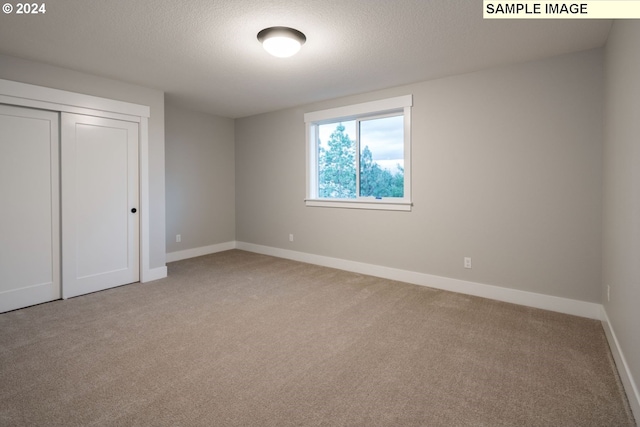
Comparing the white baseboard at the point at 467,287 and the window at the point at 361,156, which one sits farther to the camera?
the window at the point at 361,156

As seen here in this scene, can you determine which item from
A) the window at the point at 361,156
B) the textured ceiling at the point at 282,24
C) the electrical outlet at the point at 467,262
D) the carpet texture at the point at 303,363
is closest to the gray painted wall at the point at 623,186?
the carpet texture at the point at 303,363

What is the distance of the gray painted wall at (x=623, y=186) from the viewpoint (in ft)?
5.91

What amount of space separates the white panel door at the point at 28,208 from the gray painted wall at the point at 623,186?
4.81 m

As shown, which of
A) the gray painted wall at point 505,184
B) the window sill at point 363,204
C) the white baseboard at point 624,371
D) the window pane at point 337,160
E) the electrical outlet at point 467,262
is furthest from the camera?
the window pane at point 337,160

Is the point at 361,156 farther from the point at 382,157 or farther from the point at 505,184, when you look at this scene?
the point at 505,184

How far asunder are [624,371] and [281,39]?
323cm

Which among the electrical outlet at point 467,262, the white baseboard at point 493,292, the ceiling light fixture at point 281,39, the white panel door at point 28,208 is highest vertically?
the ceiling light fixture at point 281,39

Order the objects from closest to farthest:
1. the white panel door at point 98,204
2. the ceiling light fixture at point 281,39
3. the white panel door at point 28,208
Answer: the ceiling light fixture at point 281,39 → the white panel door at point 28,208 → the white panel door at point 98,204

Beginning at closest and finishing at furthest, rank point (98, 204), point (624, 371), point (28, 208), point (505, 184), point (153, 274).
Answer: point (624, 371) → point (28, 208) → point (505, 184) → point (98, 204) → point (153, 274)

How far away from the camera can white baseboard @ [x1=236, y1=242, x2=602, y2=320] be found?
304 cm

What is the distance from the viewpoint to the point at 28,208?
3.28 metres

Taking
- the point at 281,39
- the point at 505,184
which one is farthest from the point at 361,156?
the point at 281,39

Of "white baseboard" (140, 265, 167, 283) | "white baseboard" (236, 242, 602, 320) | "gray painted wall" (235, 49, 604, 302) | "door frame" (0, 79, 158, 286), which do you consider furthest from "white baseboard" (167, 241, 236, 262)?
"gray painted wall" (235, 49, 604, 302)

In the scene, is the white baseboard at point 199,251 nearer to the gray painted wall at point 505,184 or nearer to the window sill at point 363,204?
the window sill at point 363,204
